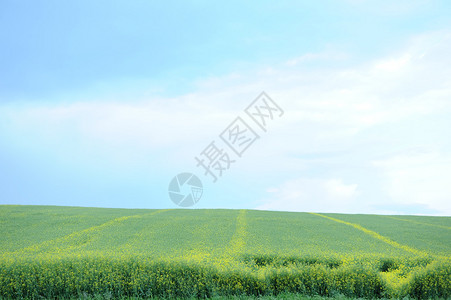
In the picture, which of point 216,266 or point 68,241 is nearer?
point 216,266

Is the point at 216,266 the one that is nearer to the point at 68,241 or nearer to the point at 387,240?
the point at 68,241

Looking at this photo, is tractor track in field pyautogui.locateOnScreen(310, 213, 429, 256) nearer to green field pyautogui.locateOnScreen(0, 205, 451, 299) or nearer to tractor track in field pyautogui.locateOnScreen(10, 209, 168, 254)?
green field pyautogui.locateOnScreen(0, 205, 451, 299)

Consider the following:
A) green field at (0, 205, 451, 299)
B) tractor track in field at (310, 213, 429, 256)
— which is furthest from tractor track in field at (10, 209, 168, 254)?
tractor track in field at (310, 213, 429, 256)

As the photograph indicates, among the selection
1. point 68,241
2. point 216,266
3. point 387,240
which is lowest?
point 387,240

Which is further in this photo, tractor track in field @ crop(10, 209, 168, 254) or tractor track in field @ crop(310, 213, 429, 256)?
tractor track in field @ crop(310, 213, 429, 256)

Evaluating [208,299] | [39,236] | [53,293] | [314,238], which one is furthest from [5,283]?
[314,238]

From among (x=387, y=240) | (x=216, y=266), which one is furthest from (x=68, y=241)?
(x=387, y=240)

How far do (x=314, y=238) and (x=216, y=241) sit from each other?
15.3ft

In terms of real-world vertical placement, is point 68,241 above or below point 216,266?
above

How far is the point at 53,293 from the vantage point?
10703 millimetres

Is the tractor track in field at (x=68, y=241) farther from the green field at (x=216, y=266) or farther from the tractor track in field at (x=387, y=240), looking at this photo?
the tractor track in field at (x=387, y=240)

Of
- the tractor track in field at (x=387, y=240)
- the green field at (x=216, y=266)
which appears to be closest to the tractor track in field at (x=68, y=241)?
the green field at (x=216, y=266)

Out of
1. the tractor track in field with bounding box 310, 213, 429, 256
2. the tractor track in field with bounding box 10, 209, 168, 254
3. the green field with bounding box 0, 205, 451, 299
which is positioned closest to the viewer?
the green field with bounding box 0, 205, 451, 299

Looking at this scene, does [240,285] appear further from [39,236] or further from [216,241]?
[39,236]
